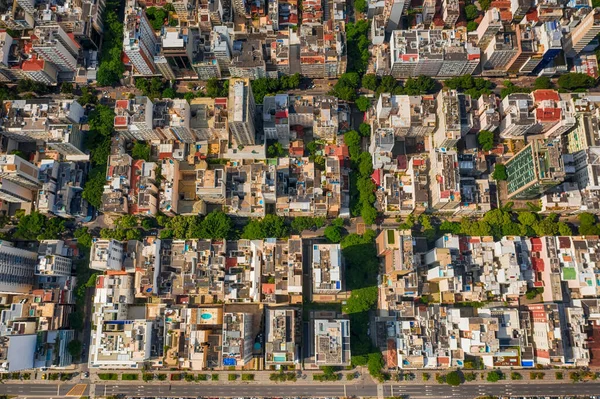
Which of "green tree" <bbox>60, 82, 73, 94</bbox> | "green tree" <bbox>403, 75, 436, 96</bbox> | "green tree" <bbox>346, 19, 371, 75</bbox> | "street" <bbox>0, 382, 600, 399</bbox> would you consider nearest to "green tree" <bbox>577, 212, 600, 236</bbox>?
"street" <bbox>0, 382, 600, 399</bbox>

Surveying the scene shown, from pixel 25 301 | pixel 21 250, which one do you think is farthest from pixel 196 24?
pixel 25 301

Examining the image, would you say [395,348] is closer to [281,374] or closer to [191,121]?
[281,374]

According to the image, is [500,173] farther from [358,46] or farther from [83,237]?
[83,237]

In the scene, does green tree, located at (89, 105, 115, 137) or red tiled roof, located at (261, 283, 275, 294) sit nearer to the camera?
red tiled roof, located at (261, 283, 275, 294)

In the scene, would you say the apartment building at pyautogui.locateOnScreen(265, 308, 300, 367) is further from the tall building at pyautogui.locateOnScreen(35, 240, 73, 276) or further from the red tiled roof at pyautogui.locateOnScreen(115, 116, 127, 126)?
the red tiled roof at pyautogui.locateOnScreen(115, 116, 127, 126)

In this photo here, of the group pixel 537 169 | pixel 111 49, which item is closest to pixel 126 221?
pixel 111 49

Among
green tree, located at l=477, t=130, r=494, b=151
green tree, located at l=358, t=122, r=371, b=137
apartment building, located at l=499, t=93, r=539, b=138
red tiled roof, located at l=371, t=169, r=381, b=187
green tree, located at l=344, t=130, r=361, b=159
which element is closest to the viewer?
apartment building, located at l=499, t=93, r=539, b=138

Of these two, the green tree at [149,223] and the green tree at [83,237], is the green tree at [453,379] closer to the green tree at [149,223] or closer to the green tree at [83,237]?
the green tree at [149,223]
